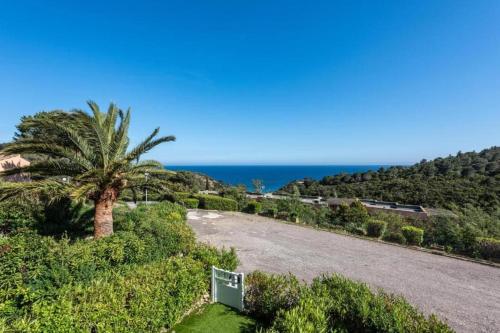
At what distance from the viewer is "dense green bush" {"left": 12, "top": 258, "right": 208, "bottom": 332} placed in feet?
10.8

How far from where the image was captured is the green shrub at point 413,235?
38.4ft

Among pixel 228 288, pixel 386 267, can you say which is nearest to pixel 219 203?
pixel 386 267

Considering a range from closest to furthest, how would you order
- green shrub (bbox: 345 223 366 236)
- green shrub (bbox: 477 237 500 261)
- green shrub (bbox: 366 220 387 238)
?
1. green shrub (bbox: 477 237 500 261)
2. green shrub (bbox: 366 220 387 238)
3. green shrub (bbox: 345 223 366 236)

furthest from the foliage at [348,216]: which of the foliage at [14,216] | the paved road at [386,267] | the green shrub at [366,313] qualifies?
the foliage at [14,216]

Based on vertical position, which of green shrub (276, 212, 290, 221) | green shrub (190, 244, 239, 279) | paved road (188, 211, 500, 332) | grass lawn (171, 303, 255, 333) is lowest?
green shrub (276, 212, 290, 221)

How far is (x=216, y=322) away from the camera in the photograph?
5.11 m

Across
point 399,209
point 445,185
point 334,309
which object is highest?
point 334,309

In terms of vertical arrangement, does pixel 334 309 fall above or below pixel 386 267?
above

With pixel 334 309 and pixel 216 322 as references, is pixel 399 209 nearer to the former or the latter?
pixel 334 309

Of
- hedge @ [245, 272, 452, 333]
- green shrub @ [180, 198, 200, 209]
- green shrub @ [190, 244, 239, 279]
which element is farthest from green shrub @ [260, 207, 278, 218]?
hedge @ [245, 272, 452, 333]

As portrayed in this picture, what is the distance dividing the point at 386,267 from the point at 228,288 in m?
6.62

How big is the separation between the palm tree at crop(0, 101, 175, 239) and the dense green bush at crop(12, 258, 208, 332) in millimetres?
2981

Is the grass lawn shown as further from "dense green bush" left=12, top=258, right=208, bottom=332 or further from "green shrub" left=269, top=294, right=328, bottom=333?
"green shrub" left=269, top=294, right=328, bottom=333

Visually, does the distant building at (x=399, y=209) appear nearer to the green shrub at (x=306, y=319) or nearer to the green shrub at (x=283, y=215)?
the green shrub at (x=283, y=215)
